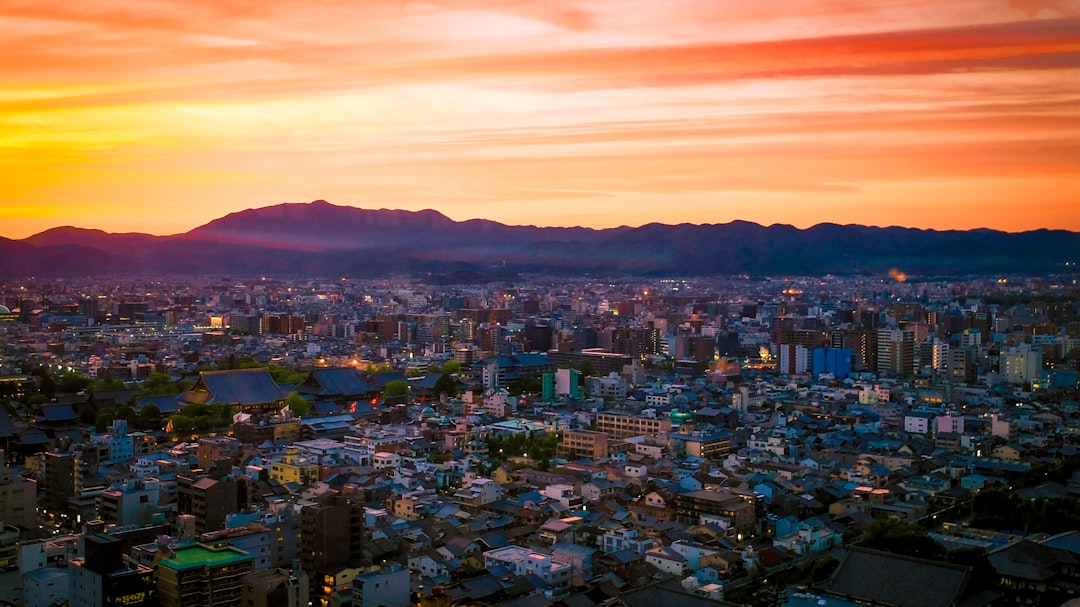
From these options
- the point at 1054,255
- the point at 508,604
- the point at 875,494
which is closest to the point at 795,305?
the point at 1054,255

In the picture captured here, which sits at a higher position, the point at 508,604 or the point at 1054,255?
the point at 1054,255

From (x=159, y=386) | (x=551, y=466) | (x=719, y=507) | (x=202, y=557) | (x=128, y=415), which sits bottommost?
(x=551, y=466)

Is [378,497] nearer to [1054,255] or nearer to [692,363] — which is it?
[692,363]

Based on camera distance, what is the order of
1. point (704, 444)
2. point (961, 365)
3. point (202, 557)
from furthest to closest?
point (961, 365) < point (704, 444) < point (202, 557)

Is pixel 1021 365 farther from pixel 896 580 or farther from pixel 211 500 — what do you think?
pixel 211 500

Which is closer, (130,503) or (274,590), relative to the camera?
(274,590)

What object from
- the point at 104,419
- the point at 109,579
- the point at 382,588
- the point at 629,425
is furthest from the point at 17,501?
the point at 629,425

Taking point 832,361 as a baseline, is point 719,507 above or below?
below
